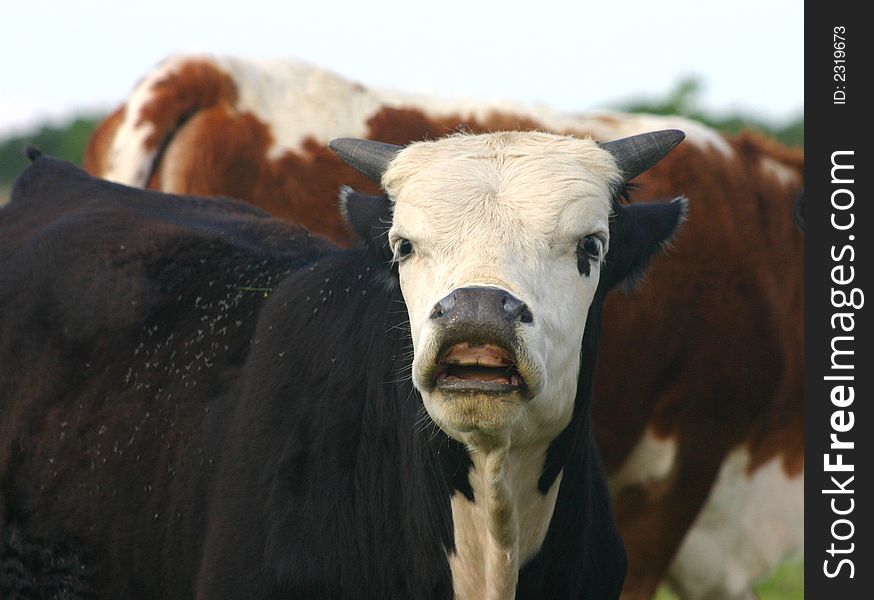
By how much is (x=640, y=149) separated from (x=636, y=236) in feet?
0.80

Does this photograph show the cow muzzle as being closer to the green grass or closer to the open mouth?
the open mouth

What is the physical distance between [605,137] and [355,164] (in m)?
3.41

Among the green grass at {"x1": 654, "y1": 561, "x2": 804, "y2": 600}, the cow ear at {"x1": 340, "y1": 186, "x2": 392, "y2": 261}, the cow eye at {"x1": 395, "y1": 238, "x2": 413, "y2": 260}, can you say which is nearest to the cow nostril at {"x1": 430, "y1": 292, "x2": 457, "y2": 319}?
the cow eye at {"x1": 395, "y1": 238, "x2": 413, "y2": 260}

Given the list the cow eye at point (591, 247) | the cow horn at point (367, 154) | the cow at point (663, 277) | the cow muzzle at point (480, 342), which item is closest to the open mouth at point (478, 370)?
the cow muzzle at point (480, 342)

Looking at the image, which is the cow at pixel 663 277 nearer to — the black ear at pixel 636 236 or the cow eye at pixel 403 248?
the black ear at pixel 636 236

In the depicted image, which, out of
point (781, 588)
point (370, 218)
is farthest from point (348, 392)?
point (781, 588)

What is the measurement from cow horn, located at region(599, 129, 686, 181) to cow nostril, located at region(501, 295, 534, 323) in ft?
2.57

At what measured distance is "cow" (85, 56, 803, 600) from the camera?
6.60 meters

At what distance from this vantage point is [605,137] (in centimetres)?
715

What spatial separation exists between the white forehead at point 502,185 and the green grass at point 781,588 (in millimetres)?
5436

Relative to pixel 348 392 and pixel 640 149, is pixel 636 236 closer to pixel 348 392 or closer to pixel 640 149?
pixel 640 149

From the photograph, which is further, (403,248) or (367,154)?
(367,154)

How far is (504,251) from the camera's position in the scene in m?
3.33

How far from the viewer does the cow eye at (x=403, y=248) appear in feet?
11.8
